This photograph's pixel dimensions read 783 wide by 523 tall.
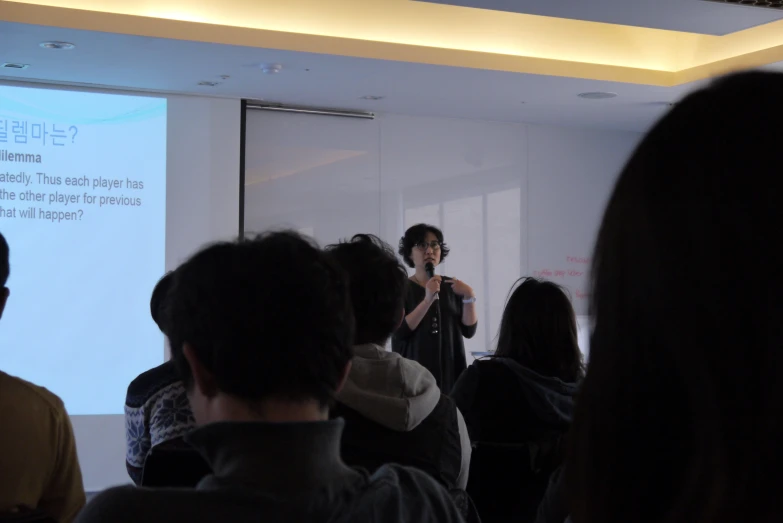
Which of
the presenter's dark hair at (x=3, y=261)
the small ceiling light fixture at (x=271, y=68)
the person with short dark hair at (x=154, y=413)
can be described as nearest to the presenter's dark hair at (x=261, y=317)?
the presenter's dark hair at (x=3, y=261)

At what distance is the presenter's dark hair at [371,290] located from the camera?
7.11 ft

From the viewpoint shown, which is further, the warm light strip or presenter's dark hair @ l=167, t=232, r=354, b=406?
the warm light strip

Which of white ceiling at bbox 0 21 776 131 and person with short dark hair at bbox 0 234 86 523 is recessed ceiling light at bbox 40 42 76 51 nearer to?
white ceiling at bbox 0 21 776 131

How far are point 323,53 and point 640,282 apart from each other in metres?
4.93

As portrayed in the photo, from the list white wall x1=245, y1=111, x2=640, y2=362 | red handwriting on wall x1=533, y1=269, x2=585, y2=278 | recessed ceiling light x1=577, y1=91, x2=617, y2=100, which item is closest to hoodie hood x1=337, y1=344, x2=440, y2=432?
white wall x1=245, y1=111, x2=640, y2=362

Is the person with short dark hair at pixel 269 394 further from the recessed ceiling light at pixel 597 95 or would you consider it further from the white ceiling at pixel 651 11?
the recessed ceiling light at pixel 597 95

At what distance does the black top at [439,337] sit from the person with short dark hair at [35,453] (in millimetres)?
3230

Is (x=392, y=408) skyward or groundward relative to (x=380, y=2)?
groundward

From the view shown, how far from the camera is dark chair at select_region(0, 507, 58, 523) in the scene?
1.59 m

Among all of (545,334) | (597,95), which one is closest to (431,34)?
(597,95)

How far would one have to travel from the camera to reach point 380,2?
17.9ft

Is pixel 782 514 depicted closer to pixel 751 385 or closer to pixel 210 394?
pixel 751 385

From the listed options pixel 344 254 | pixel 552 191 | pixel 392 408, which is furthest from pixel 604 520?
pixel 552 191

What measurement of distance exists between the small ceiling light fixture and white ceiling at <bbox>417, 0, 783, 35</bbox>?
1277mm
